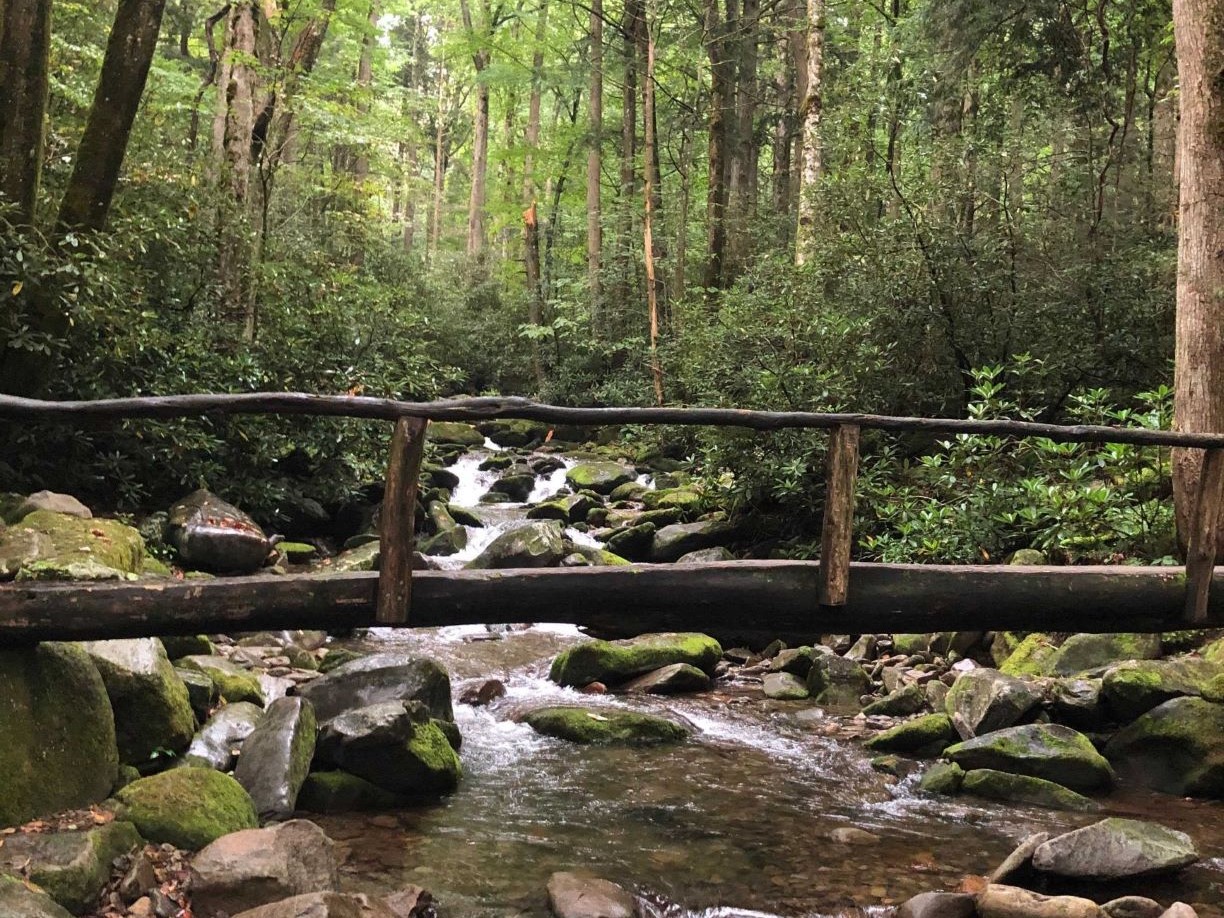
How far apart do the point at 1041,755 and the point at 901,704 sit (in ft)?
5.43

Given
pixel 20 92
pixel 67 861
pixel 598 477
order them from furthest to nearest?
pixel 598 477 → pixel 20 92 → pixel 67 861

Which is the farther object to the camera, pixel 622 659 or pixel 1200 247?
pixel 622 659

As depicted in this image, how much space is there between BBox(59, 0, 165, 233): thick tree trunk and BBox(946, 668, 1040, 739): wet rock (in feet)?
27.1

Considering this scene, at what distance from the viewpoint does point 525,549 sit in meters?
10.8

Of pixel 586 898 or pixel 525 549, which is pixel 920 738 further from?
pixel 525 549

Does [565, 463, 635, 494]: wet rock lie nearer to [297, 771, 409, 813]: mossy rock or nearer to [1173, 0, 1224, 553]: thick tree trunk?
[1173, 0, 1224, 553]: thick tree trunk

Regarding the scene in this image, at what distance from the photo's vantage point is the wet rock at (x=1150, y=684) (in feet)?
19.9

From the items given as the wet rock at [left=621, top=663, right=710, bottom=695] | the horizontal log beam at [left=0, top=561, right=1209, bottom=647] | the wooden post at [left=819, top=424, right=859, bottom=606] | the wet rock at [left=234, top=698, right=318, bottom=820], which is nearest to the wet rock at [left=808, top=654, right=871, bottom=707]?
the wet rock at [left=621, top=663, right=710, bottom=695]

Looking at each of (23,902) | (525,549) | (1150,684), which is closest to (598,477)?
(525,549)

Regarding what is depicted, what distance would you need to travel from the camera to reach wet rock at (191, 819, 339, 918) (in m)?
Result: 3.85

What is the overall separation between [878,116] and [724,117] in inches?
256

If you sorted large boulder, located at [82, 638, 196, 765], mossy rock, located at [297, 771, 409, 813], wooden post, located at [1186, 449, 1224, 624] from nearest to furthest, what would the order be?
wooden post, located at [1186, 449, 1224, 624]
large boulder, located at [82, 638, 196, 765]
mossy rock, located at [297, 771, 409, 813]

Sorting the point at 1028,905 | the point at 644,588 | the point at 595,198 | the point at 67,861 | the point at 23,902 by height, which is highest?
the point at 595,198

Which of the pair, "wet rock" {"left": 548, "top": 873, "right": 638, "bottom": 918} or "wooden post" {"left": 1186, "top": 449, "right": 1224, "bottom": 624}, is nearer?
"wet rock" {"left": 548, "top": 873, "right": 638, "bottom": 918}
